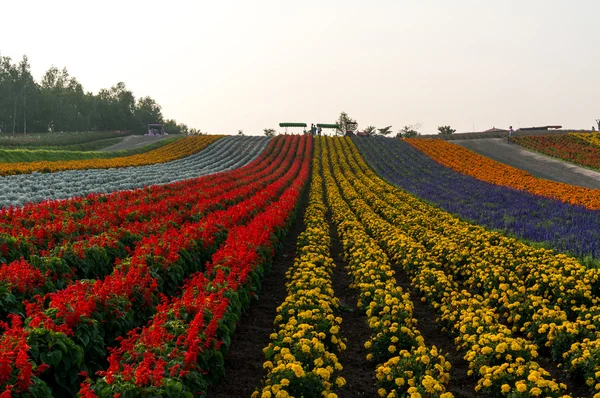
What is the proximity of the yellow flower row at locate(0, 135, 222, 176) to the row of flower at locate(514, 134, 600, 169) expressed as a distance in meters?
37.0

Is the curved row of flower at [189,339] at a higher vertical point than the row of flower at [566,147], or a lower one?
lower

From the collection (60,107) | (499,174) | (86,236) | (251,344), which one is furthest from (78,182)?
(60,107)

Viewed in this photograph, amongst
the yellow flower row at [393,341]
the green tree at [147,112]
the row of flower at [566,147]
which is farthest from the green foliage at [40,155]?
the green tree at [147,112]

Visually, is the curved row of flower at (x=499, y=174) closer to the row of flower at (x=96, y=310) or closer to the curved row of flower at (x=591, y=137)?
the curved row of flower at (x=591, y=137)

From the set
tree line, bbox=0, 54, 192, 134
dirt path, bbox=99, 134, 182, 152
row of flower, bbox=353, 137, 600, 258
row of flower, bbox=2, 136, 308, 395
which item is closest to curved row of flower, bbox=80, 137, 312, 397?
row of flower, bbox=2, 136, 308, 395

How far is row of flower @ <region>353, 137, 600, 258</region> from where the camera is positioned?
14.6m

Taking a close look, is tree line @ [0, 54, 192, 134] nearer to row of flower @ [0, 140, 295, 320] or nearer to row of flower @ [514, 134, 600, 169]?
row of flower @ [514, 134, 600, 169]

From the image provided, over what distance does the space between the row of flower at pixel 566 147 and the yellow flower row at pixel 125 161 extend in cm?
3702

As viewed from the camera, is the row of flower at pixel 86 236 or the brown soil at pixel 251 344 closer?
the brown soil at pixel 251 344

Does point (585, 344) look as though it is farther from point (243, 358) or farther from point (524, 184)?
point (524, 184)

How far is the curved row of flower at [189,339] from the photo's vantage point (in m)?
5.22

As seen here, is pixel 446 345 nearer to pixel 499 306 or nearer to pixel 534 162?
pixel 499 306

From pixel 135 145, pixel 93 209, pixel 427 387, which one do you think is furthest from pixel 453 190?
pixel 135 145

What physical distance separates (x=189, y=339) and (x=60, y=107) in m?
106
